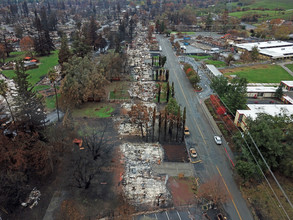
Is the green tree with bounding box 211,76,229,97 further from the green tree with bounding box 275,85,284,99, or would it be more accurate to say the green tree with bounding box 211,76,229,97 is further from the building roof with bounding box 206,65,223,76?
the green tree with bounding box 275,85,284,99

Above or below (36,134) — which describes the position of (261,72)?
below

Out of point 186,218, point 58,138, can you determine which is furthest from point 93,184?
point 186,218

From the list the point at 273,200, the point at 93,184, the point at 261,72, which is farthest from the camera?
the point at 261,72

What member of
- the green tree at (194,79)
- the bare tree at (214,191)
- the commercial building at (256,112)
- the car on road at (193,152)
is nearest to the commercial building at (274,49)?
the green tree at (194,79)

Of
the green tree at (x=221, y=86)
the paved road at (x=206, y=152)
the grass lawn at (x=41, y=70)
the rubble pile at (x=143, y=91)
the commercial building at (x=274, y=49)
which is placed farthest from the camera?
the commercial building at (x=274, y=49)

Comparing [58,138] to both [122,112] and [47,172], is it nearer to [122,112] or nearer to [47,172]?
[47,172]

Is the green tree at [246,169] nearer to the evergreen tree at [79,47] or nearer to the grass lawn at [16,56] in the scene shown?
the evergreen tree at [79,47]
